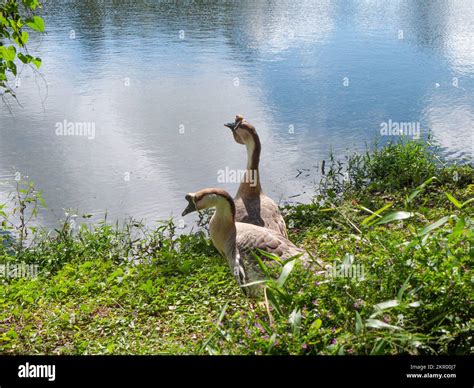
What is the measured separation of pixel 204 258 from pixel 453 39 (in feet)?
26.6

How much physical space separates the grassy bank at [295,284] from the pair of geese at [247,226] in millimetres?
252

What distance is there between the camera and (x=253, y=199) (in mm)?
5988

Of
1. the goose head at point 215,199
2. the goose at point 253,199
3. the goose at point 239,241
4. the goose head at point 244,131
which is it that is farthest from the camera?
the goose head at point 244,131

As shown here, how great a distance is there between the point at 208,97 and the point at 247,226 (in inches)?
Answer: 153

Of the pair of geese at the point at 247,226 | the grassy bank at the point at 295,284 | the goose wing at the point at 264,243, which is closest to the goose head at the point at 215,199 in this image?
the pair of geese at the point at 247,226

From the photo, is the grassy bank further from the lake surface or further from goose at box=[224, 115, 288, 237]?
the lake surface

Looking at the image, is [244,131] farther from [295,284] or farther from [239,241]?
[295,284]

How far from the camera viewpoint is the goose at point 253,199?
5730 mm

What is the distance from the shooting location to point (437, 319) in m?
3.08

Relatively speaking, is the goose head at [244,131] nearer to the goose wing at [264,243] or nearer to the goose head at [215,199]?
the goose head at [215,199]

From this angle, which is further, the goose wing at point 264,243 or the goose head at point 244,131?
the goose head at point 244,131

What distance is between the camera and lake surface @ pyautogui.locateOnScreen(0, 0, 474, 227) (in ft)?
23.0

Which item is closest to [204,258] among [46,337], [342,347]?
[46,337]

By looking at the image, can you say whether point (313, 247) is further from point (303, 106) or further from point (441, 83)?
point (441, 83)
